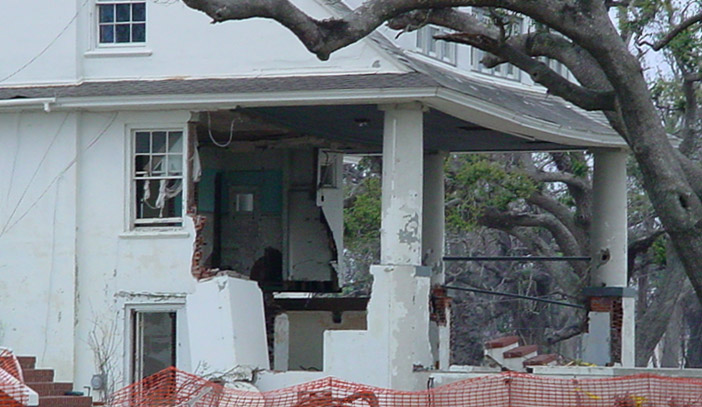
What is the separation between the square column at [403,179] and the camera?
20.8 metres

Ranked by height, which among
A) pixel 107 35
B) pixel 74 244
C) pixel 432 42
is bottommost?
pixel 74 244

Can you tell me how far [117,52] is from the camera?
22.2 m

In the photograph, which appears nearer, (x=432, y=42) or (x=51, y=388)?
(x=51, y=388)

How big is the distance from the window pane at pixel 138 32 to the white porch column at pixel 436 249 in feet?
24.3

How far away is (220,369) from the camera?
2075 centimetres

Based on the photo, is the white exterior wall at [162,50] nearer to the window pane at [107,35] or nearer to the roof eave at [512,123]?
the window pane at [107,35]

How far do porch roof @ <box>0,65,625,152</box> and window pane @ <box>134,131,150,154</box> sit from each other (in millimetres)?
554

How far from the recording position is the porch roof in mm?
20547

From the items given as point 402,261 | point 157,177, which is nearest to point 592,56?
point 402,261

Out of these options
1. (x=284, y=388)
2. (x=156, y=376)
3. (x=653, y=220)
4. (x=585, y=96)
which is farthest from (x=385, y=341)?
(x=653, y=220)

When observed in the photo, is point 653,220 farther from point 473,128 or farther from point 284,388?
point 284,388

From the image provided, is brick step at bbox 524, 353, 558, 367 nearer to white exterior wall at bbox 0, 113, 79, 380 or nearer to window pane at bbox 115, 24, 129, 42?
white exterior wall at bbox 0, 113, 79, 380

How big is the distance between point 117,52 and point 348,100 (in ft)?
13.2

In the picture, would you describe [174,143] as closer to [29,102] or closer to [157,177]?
[157,177]
